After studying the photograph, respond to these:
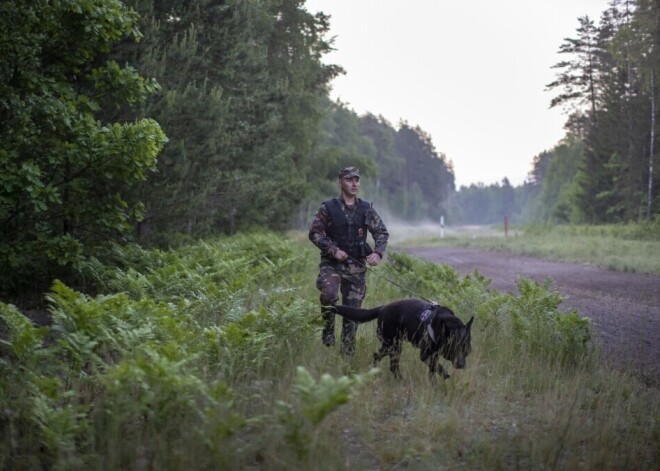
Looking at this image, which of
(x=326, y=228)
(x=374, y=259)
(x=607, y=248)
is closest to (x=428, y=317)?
(x=374, y=259)

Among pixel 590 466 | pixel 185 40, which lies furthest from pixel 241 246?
pixel 590 466

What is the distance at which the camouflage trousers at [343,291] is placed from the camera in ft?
22.9

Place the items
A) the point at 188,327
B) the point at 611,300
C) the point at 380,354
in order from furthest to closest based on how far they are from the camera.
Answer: the point at 611,300
the point at 188,327
the point at 380,354

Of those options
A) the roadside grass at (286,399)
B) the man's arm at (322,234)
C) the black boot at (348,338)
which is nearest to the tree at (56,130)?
the roadside grass at (286,399)

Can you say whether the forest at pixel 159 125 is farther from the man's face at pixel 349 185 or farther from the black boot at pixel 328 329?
the black boot at pixel 328 329

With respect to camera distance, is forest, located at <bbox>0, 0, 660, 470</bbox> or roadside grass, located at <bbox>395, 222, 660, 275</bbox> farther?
roadside grass, located at <bbox>395, 222, 660, 275</bbox>

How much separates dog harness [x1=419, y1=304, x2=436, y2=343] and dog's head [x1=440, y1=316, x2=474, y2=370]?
11 cm

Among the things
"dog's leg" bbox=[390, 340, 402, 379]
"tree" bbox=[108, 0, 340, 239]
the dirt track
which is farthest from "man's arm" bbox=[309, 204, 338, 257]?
"tree" bbox=[108, 0, 340, 239]

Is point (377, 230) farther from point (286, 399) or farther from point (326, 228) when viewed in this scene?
point (286, 399)

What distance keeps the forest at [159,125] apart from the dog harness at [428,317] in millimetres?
4299

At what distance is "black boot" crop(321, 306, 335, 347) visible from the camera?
7051mm

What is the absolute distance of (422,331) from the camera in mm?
5996

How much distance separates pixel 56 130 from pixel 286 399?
5512mm

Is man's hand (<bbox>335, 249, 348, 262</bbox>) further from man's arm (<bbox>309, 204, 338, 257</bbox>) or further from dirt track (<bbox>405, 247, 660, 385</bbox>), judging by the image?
dirt track (<bbox>405, 247, 660, 385</bbox>)
